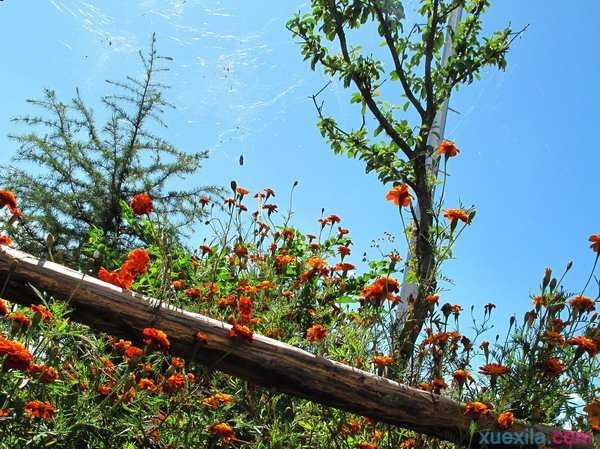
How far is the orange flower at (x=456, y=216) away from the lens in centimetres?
280

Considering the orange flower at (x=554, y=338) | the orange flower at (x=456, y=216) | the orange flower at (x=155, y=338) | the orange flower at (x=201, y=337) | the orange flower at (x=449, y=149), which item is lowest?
the orange flower at (x=155, y=338)

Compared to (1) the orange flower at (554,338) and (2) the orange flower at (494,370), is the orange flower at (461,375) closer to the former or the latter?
(2) the orange flower at (494,370)

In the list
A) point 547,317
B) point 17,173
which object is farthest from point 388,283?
point 17,173

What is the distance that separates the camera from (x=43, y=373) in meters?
2.21

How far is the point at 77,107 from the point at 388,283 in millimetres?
6078

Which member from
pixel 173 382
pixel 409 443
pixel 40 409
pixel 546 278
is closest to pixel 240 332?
pixel 173 382

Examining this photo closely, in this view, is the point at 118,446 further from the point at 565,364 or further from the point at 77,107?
the point at 77,107

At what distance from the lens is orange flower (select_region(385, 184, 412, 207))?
287cm

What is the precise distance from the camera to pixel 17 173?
299 inches

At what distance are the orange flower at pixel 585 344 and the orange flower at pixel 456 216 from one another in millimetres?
632

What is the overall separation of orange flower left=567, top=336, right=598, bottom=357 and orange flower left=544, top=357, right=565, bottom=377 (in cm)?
10

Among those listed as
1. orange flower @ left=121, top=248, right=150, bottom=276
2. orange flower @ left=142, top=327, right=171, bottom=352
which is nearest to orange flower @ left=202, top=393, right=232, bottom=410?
orange flower @ left=142, top=327, right=171, bottom=352

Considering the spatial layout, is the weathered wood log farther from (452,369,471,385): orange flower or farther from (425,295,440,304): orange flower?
(425,295,440,304): orange flower

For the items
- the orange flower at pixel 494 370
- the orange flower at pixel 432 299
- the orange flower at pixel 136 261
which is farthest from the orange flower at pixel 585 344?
the orange flower at pixel 136 261
